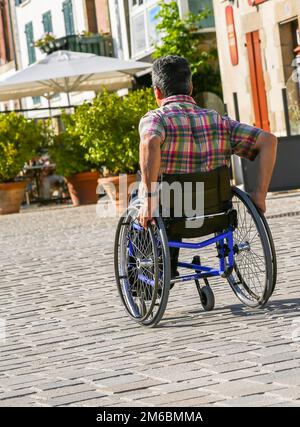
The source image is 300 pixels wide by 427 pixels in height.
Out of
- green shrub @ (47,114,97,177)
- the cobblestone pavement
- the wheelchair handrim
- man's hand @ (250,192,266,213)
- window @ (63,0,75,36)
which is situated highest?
window @ (63,0,75,36)

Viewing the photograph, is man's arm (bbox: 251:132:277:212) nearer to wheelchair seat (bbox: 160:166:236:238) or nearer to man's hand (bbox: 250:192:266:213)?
man's hand (bbox: 250:192:266:213)

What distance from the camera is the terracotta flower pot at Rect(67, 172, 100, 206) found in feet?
82.5

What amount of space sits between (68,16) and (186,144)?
37.0 m

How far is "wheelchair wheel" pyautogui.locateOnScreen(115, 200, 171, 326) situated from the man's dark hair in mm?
705

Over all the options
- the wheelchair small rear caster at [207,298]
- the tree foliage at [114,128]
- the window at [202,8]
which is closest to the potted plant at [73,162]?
the tree foliage at [114,128]

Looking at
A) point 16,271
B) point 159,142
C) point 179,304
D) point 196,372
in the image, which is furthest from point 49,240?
point 196,372

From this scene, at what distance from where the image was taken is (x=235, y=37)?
26.3 m

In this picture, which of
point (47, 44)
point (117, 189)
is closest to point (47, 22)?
point (47, 44)

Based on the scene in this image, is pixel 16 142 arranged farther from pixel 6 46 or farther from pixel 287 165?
pixel 6 46

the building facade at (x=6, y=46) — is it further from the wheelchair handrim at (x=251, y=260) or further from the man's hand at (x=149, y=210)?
the man's hand at (x=149, y=210)

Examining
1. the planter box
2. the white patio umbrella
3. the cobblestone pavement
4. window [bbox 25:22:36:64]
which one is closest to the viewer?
the cobblestone pavement

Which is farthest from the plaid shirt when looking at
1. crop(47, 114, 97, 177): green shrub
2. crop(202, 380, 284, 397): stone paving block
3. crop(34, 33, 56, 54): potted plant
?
crop(34, 33, 56, 54): potted plant

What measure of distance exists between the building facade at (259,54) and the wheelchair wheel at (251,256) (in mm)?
14051

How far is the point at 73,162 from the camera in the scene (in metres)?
24.7
